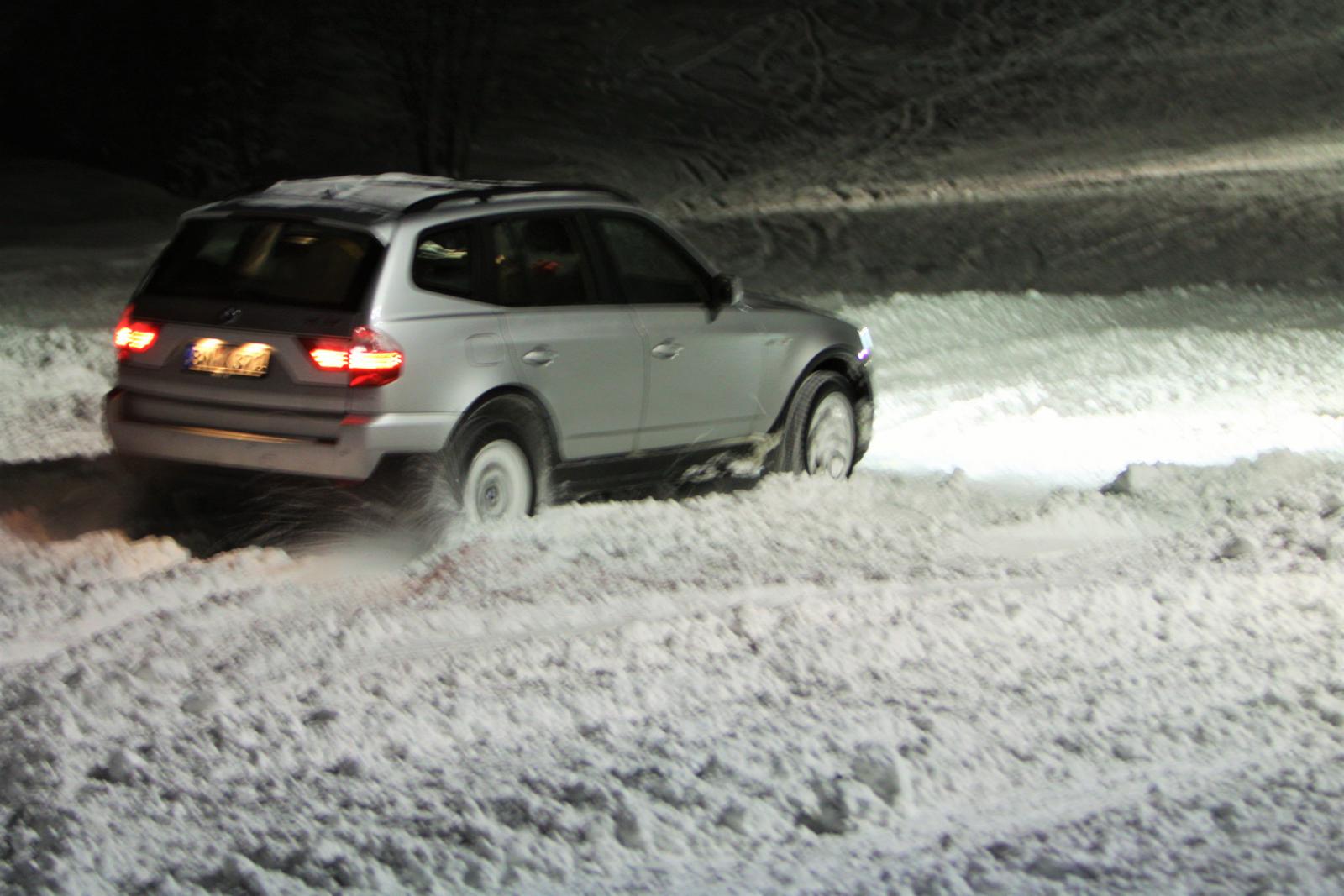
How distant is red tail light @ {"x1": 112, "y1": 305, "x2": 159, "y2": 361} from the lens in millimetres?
7352

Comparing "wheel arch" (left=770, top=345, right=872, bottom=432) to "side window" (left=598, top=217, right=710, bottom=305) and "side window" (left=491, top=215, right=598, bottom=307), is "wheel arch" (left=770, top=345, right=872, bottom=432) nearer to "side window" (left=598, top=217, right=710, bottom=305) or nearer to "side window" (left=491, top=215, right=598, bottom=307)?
"side window" (left=598, top=217, right=710, bottom=305)

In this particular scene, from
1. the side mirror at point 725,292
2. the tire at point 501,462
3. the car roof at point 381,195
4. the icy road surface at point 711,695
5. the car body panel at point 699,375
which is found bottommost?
the icy road surface at point 711,695

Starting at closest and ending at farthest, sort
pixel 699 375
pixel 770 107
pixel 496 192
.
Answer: pixel 496 192
pixel 699 375
pixel 770 107

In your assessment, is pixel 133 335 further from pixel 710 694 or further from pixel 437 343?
pixel 710 694

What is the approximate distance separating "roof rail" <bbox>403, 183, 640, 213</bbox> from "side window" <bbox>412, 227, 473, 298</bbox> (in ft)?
0.45

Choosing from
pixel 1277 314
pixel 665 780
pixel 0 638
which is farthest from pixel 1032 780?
pixel 1277 314

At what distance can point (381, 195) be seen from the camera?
24.8 ft

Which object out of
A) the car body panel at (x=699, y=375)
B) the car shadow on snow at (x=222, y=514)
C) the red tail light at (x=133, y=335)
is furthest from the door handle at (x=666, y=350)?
the red tail light at (x=133, y=335)

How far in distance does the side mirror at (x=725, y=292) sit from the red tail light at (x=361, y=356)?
75.4 inches

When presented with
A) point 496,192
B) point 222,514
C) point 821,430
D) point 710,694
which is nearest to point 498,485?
point 222,514

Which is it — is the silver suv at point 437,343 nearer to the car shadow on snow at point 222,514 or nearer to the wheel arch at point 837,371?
the car shadow on snow at point 222,514

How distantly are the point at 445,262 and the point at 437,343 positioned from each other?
1.27 feet

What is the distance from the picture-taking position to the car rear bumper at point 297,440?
6.95 meters

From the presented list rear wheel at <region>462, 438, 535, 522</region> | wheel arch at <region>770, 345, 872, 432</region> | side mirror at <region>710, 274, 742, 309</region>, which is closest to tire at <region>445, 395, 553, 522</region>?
rear wheel at <region>462, 438, 535, 522</region>
